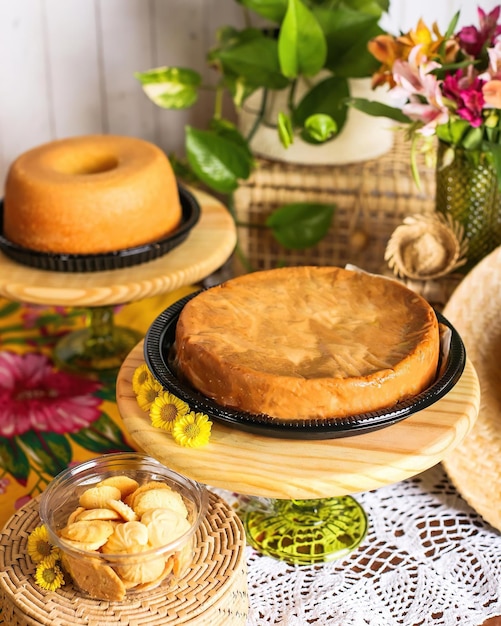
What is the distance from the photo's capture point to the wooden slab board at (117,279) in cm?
97

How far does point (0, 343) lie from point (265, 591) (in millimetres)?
589

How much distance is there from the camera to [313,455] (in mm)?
706

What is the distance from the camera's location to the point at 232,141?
1.25 m

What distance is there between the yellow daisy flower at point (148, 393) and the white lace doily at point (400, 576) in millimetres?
210

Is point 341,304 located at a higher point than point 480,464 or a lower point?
higher

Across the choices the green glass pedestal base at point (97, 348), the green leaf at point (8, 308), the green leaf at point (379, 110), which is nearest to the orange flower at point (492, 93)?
the green leaf at point (379, 110)

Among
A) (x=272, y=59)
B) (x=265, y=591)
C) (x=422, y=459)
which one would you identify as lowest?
(x=265, y=591)

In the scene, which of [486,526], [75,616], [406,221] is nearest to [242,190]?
[406,221]

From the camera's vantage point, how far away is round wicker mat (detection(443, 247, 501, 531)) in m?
0.89

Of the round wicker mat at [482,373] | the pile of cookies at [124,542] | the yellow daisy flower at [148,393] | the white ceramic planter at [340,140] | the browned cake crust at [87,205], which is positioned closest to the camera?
the pile of cookies at [124,542]

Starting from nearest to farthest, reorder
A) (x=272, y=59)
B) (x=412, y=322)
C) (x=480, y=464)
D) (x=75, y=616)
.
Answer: (x=75, y=616) < (x=412, y=322) < (x=480, y=464) < (x=272, y=59)

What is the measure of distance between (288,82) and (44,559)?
748mm

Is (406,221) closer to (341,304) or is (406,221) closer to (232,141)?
(341,304)

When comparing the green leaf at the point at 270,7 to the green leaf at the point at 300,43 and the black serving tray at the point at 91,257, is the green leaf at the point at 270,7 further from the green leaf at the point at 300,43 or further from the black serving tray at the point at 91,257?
the black serving tray at the point at 91,257
